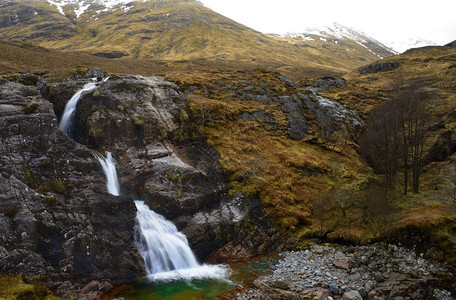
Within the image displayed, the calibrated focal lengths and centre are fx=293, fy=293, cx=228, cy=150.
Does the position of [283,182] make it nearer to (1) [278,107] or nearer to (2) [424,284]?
(2) [424,284]

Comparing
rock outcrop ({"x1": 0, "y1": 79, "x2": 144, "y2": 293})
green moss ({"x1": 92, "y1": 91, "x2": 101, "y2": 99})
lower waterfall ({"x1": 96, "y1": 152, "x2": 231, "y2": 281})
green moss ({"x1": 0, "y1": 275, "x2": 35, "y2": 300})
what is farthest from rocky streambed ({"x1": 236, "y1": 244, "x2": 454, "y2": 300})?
green moss ({"x1": 92, "y1": 91, "x2": 101, "y2": 99})

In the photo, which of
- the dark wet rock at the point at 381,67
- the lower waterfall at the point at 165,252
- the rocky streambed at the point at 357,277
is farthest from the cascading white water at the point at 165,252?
the dark wet rock at the point at 381,67

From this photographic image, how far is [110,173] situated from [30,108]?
8.06 metres

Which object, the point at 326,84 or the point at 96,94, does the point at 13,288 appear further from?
the point at 326,84

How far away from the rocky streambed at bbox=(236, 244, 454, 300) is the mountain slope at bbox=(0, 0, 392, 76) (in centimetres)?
8740

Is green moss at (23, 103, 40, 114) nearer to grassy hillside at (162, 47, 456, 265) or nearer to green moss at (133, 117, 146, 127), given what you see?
green moss at (133, 117, 146, 127)

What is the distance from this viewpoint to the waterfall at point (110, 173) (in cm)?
2260

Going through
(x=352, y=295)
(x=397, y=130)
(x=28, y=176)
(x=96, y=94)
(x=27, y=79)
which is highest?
(x=27, y=79)

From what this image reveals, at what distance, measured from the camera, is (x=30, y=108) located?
2316 cm

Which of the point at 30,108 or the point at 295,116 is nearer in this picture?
the point at 30,108

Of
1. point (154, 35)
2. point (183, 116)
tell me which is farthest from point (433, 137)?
point (154, 35)

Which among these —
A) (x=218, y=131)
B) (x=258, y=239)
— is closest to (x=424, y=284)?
(x=258, y=239)

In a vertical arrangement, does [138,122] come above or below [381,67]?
below

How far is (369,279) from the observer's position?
55.6 feet
